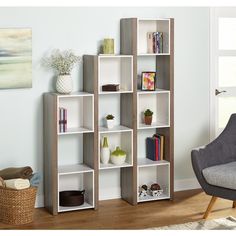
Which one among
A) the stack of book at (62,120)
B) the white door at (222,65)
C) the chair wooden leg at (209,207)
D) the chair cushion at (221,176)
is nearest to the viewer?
the chair cushion at (221,176)

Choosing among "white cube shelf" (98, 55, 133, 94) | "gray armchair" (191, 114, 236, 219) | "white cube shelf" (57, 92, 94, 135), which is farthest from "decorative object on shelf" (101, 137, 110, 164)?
"gray armchair" (191, 114, 236, 219)

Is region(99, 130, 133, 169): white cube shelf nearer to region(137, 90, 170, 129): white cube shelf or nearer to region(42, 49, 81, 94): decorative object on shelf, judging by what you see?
region(137, 90, 170, 129): white cube shelf

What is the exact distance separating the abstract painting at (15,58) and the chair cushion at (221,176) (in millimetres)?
1584

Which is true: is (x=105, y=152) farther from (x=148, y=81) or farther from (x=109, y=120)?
(x=148, y=81)

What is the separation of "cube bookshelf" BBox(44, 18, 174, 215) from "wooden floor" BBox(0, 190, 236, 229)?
0.09 meters

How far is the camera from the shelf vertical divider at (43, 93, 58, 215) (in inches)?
153

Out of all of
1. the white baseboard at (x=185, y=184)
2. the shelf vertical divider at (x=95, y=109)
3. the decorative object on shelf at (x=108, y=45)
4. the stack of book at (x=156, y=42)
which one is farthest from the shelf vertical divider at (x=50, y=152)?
the white baseboard at (x=185, y=184)

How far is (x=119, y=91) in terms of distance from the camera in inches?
164

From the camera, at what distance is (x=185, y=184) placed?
188 inches

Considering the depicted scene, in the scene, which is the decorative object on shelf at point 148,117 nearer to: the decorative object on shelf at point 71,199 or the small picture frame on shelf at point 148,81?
the small picture frame on shelf at point 148,81

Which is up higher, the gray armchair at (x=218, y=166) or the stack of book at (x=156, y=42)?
the stack of book at (x=156, y=42)

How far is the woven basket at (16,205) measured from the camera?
366 centimetres
